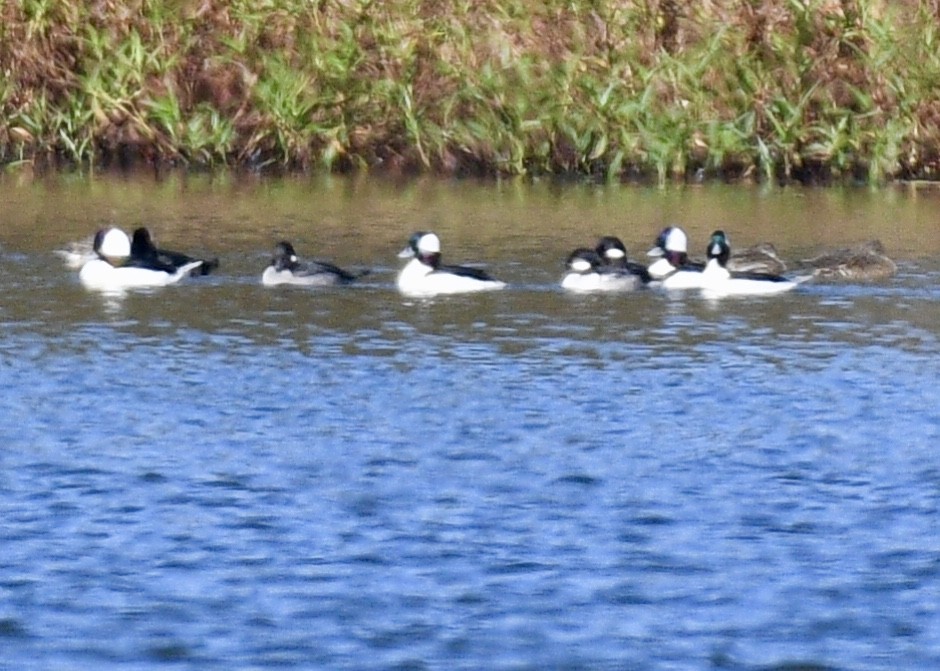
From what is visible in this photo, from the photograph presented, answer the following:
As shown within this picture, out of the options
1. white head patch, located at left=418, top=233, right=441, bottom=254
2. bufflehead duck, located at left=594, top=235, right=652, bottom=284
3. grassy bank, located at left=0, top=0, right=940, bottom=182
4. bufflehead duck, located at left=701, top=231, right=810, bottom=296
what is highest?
grassy bank, located at left=0, top=0, right=940, bottom=182

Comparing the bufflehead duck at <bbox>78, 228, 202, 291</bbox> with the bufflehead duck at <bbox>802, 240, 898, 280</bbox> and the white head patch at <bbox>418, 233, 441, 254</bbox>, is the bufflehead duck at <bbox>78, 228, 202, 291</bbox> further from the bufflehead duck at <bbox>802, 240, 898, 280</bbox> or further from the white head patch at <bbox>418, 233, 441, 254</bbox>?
the bufflehead duck at <bbox>802, 240, 898, 280</bbox>

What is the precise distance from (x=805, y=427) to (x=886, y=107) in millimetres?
15130

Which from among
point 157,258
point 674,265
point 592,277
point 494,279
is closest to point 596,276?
point 592,277

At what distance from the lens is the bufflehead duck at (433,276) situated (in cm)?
1752

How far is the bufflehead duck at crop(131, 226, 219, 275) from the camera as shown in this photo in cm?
1814

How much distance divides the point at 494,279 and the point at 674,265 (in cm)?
158

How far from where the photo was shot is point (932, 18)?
2673 centimetres

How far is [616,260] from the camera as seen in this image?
18203mm

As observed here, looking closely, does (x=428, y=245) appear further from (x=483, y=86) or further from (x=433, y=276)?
(x=483, y=86)

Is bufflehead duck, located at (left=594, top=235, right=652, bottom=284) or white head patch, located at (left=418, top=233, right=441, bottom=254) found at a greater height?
white head patch, located at (left=418, top=233, right=441, bottom=254)

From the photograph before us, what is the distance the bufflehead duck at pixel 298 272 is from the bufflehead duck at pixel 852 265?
145 inches

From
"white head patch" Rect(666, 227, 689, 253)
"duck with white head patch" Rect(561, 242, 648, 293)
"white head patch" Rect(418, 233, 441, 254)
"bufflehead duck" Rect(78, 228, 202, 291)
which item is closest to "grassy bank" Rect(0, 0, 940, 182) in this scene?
"white head patch" Rect(666, 227, 689, 253)

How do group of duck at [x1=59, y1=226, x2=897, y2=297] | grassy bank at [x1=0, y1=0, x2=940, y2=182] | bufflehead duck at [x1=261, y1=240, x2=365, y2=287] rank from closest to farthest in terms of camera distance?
1. group of duck at [x1=59, y1=226, x2=897, y2=297]
2. bufflehead duck at [x1=261, y1=240, x2=365, y2=287]
3. grassy bank at [x1=0, y1=0, x2=940, y2=182]

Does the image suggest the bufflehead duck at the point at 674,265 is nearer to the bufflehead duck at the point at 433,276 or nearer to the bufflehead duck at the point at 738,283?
the bufflehead duck at the point at 738,283
